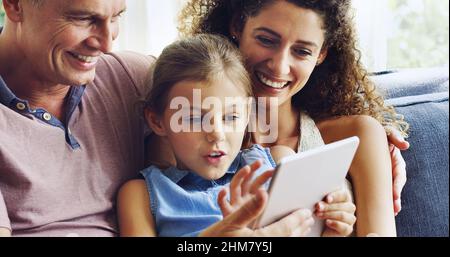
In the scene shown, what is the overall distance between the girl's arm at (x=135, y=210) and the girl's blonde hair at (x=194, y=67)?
17cm

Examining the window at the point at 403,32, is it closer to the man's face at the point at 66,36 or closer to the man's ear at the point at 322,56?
the man's ear at the point at 322,56

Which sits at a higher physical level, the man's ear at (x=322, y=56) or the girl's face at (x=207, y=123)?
the man's ear at (x=322, y=56)

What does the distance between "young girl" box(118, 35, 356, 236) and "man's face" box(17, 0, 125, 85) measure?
0.16m

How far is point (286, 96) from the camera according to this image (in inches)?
56.4

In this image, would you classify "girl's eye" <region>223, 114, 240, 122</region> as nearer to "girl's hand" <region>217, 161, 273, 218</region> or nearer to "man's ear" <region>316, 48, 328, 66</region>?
"girl's hand" <region>217, 161, 273, 218</region>

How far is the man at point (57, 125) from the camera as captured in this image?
1152mm

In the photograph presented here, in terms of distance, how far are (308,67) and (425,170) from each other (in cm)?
40

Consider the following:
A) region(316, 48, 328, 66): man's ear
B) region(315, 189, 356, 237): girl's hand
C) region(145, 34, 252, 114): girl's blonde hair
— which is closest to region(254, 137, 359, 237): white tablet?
region(315, 189, 356, 237): girl's hand

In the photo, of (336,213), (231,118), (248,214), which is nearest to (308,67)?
(231,118)

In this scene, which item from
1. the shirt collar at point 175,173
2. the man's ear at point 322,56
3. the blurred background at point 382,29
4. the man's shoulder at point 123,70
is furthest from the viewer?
the blurred background at point 382,29

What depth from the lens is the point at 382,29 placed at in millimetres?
2105

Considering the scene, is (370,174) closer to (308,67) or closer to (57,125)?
(308,67)

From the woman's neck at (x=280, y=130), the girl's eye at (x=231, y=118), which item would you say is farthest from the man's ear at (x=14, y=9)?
the woman's neck at (x=280, y=130)

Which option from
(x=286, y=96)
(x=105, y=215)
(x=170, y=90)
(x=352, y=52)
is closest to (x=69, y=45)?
(x=170, y=90)
